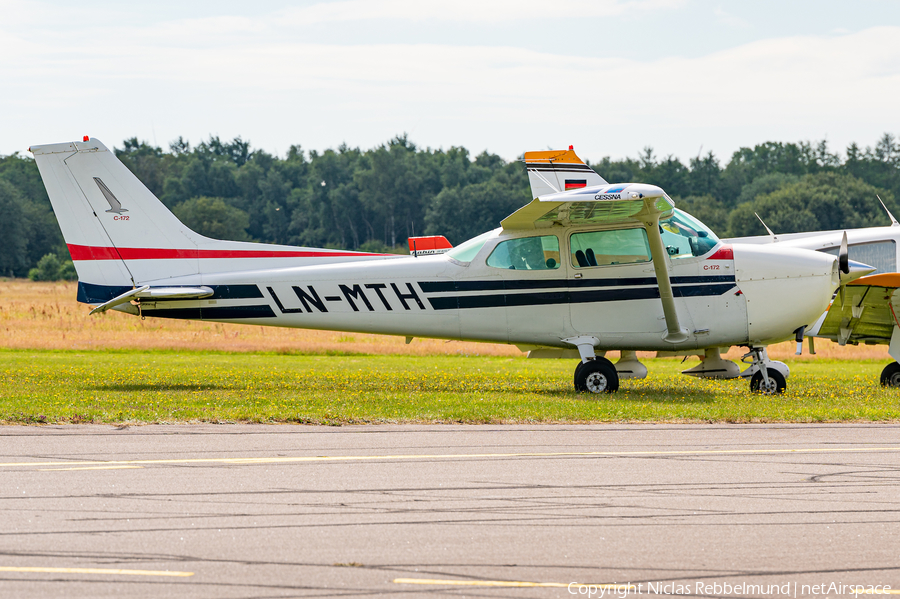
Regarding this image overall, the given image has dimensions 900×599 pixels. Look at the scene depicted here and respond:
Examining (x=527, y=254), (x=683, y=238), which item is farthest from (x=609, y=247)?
(x=527, y=254)

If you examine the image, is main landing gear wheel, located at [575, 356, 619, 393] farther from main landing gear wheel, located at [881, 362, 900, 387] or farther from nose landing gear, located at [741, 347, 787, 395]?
main landing gear wheel, located at [881, 362, 900, 387]

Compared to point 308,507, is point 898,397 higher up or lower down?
lower down

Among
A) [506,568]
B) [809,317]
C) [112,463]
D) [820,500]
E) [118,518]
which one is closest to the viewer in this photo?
[506,568]

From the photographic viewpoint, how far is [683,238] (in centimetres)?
1346

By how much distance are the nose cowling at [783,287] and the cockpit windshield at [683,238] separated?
52cm

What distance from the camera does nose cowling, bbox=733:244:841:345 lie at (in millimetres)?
13227

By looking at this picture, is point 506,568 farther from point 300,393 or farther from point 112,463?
point 300,393

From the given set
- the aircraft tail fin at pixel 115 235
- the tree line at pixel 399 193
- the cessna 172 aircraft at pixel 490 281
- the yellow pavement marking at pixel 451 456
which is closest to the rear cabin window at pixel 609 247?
the cessna 172 aircraft at pixel 490 281

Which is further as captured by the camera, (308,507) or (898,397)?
(898,397)

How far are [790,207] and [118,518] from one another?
88.8m

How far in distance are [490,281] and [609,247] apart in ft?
5.94

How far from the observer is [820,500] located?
6570 millimetres

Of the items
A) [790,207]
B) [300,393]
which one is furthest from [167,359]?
[790,207]

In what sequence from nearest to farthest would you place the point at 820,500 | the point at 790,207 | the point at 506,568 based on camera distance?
the point at 506,568 < the point at 820,500 < the point at 790,207
